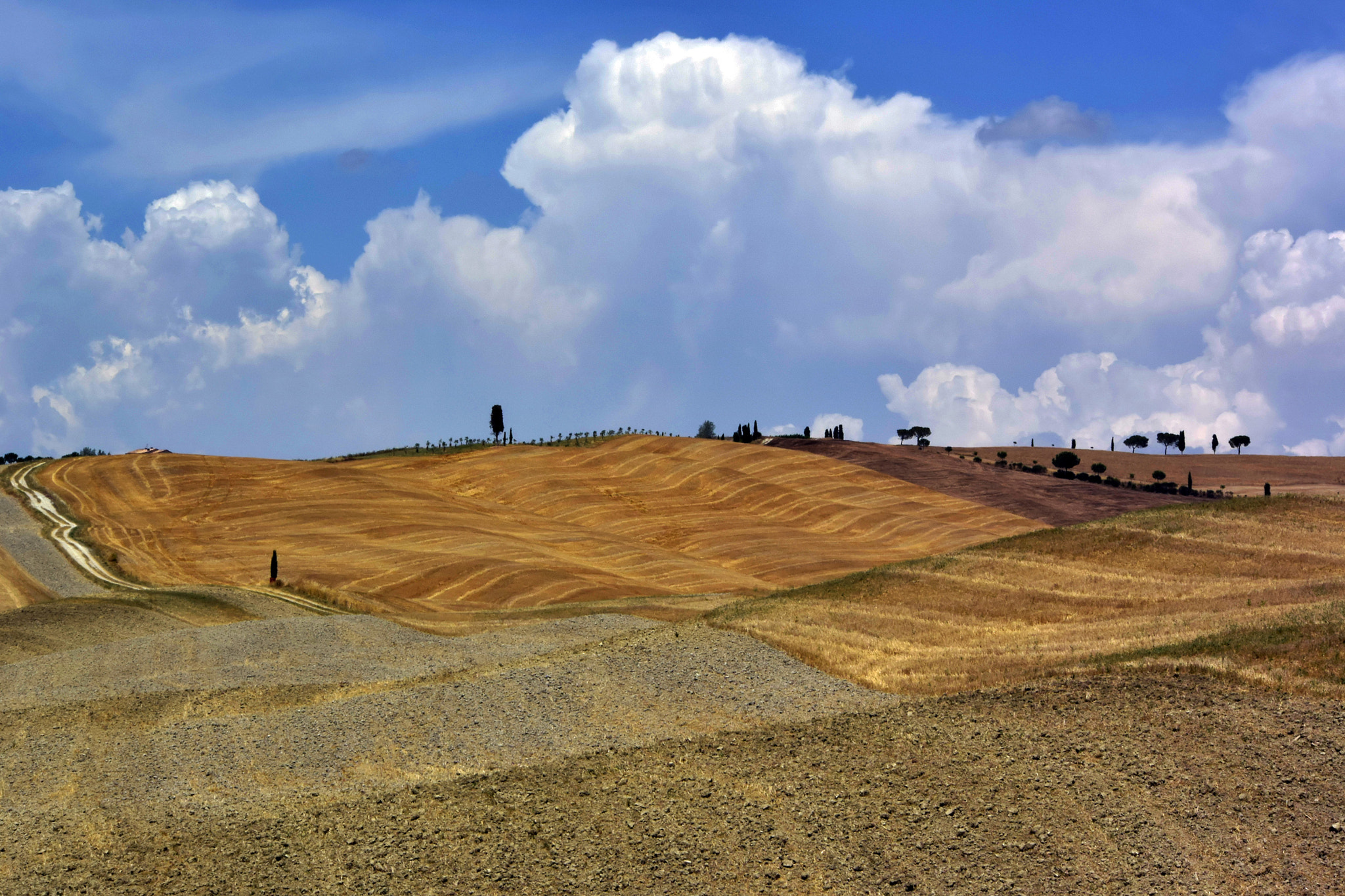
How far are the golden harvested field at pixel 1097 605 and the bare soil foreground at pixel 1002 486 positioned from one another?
3129 cm

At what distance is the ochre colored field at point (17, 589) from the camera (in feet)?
157

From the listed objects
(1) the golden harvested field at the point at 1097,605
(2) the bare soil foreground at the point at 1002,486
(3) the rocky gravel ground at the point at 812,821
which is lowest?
(3) the rocky gravel ground at the point at 812,821

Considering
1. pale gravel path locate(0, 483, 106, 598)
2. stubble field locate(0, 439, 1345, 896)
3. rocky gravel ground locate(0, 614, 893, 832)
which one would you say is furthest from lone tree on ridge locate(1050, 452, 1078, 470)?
rocky gravel ground locate(0, 614, 893, 832)

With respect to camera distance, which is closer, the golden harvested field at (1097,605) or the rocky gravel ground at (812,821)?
the rocky gravel ground at (812,821)

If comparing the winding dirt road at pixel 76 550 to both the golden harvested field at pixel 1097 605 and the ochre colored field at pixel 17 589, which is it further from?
the golden harvested field at pixel 1097 605

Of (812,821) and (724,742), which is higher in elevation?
(724,742)

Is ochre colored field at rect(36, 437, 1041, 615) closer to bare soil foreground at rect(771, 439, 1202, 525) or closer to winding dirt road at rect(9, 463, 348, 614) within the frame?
winding dirt road at rect(9, 463, 348, 614)

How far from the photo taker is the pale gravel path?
51031 mm

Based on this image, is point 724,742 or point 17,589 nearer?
point 724,742

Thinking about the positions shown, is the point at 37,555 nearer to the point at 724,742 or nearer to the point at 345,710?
the point at 345,710

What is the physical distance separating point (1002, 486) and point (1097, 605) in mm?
57543

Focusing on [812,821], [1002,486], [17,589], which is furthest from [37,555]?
[1002,486]

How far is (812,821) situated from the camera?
1738 centimetres

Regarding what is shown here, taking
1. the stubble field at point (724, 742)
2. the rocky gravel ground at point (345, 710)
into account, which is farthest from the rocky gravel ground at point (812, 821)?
the rocky gravel ground at point (345, 710)
